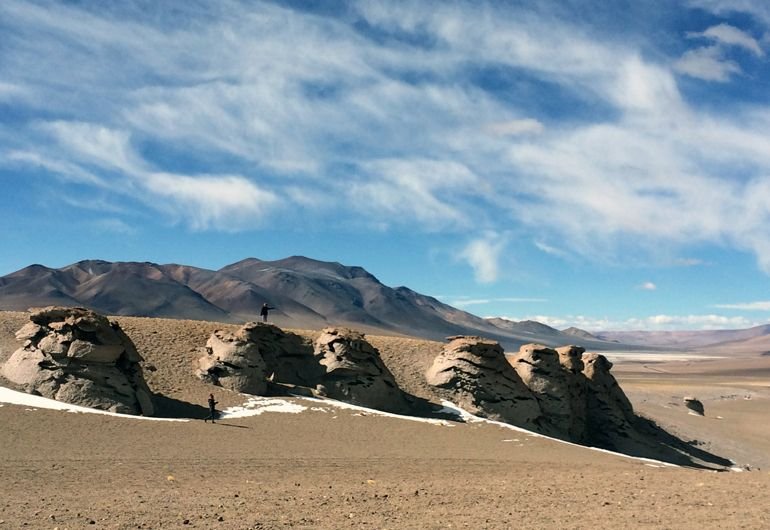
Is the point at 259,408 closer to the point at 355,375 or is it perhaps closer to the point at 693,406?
the point at 355,375

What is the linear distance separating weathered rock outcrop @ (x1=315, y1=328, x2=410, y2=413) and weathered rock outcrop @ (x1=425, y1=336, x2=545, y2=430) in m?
3.25

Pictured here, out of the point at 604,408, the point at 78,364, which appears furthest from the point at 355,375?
the point at 604,408

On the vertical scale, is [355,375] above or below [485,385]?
above

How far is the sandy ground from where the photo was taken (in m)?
13.4

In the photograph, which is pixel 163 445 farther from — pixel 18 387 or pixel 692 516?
pixel 692 516

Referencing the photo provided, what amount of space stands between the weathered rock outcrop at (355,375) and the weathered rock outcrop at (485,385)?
10.7 feet

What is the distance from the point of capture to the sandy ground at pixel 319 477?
1341 cm

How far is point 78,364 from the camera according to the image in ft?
93.2

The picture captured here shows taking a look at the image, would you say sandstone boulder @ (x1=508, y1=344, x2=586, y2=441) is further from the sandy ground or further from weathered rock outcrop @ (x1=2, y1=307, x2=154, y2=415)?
weathered rock outcrop @ (x1=2, y1=307, x2=154, y2=415)

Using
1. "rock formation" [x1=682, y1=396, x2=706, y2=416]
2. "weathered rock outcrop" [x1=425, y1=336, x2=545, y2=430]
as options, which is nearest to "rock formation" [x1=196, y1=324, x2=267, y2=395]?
"weathered rock outcrop" [x1=425, y1=336, x2=545, y2=430]

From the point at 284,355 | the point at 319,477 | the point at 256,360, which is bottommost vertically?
the point at 319,477

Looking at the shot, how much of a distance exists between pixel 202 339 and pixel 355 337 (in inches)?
365

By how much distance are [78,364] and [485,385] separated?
2198 cm

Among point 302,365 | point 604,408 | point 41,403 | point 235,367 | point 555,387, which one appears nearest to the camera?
point 41,403
